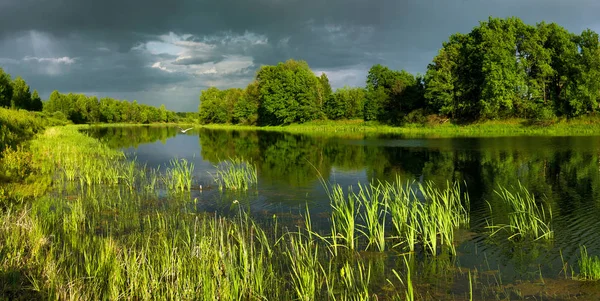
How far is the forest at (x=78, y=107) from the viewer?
87.0 meters

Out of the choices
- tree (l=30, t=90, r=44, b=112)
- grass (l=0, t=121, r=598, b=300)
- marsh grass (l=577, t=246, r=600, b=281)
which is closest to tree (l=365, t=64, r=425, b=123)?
grass (l=0, t=121, r=598, b=300)

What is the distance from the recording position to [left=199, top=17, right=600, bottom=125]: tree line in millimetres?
52188

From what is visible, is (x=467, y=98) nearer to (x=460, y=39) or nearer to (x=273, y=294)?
(x=460, y=39)

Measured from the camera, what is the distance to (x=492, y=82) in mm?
54875

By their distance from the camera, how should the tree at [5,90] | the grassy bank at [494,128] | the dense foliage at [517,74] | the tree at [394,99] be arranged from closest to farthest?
the grassy bank at [494,128] < the dense foliage at [517,74] < the tree at [394,99] < the tree at [5,90]

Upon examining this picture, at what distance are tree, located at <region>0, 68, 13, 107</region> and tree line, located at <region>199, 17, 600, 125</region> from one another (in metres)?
61.4

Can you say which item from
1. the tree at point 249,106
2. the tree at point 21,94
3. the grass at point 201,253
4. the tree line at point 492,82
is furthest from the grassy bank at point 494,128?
the tree at point 21,94

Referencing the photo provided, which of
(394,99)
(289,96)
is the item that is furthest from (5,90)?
(394,99)

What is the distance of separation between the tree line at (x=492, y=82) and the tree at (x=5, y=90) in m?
61.4

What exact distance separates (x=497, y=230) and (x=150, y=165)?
844 inches

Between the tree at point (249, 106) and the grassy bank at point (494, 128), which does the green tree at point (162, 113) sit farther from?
the grassy bank at point (494, 128)

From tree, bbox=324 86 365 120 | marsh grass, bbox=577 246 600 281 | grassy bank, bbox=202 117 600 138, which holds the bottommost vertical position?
marsh grass, bbox=577 246 600 281

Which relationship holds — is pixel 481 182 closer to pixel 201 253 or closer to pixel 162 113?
pixel 201 253

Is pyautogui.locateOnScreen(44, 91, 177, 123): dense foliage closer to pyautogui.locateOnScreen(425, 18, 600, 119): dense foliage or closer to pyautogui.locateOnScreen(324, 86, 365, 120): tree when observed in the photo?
pyautogui.locateOnScreen(324, 86, 365, 120): tree
